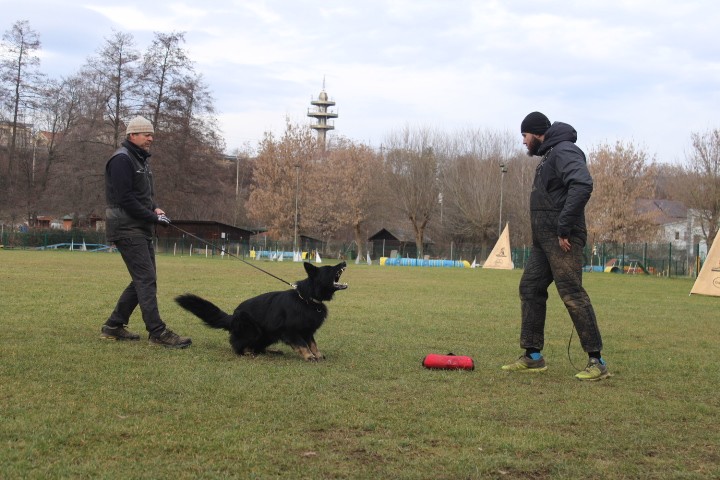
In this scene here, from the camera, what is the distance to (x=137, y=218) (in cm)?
696

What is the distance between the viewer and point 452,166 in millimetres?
67688

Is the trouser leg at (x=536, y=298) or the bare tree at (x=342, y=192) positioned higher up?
the bare tree at (x=342, y=192)

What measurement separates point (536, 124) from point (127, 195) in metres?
3.85

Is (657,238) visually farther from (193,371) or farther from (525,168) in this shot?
(193,371)

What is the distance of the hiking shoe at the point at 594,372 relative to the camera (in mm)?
5879

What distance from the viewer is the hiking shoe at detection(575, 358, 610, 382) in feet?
19.3

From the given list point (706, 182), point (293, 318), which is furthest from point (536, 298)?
point (706, 182)

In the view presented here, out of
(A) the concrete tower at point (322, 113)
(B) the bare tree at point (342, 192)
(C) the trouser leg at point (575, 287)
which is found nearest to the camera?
(C) the trouser leg at point (575, 287)

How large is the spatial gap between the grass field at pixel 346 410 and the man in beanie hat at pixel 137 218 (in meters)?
0.37

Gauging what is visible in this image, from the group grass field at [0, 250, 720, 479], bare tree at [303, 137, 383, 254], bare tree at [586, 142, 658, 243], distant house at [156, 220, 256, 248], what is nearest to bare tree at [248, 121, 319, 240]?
bare tree at [303, 137, 383, 254]

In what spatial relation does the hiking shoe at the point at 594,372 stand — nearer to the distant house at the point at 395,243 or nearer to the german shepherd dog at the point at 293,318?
the german shepherd dog at the point at 293,318

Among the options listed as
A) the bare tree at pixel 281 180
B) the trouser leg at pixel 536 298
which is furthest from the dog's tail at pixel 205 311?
the bare tree at pixel 281 180

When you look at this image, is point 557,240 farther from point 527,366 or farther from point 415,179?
point 415,179

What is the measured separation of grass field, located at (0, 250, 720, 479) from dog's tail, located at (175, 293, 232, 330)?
0.31m
